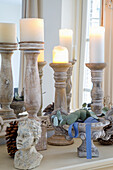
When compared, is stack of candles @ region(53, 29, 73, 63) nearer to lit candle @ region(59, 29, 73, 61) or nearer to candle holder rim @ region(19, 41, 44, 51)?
lit candle @ region(59, 29, 73, 61)

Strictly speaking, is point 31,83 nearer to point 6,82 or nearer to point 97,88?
point 6,82

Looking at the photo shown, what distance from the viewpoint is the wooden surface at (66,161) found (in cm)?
84

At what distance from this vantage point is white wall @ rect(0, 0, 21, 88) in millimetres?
1124

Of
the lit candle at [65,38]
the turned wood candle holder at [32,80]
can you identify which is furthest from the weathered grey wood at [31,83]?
the lit candle at [65,38]

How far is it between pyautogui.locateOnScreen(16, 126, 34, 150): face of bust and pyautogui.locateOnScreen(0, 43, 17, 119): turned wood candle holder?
302 millimetres

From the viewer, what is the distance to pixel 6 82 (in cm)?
110

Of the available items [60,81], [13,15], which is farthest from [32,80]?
[13,15]

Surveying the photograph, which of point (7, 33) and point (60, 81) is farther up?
point (7, 33)

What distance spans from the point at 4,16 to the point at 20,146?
556mm

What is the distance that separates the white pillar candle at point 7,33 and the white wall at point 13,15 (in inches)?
2.3

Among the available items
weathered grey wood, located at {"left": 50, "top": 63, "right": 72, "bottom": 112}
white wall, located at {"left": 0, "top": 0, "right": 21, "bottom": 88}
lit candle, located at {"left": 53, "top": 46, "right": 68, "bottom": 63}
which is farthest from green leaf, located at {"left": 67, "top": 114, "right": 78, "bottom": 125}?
white wall, located at {"left": 0, "top": 0, "right": 21, "bottom": 88}

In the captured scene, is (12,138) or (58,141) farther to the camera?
(58,141)

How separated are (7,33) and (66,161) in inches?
20.1

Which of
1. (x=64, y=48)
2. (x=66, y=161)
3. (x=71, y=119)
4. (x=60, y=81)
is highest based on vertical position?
(x=64, y=48)
